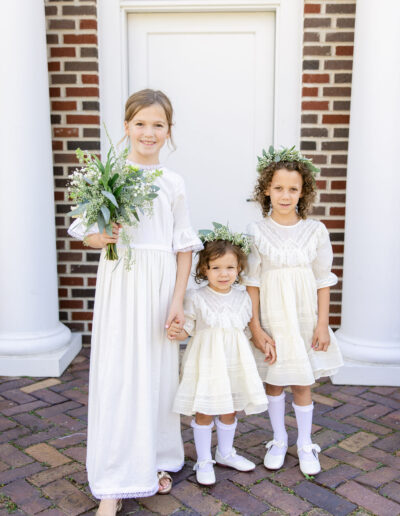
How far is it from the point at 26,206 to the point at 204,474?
2.32 metres

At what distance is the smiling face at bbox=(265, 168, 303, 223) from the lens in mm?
2672

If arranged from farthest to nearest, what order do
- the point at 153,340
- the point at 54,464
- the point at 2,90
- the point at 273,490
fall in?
the point at 2,90, the point at 54,464, the point at 273,490, the point at 153,340

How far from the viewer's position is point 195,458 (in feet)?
9.64

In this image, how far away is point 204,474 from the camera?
8.77 feet

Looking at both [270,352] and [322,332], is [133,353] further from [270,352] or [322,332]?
[322,332]

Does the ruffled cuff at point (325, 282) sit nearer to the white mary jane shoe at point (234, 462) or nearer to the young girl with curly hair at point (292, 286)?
the young girl with curly hair at point (292, 286)

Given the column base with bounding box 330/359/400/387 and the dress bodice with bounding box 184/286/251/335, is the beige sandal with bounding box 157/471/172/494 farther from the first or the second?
the column base with bounding box 330/359/400/387

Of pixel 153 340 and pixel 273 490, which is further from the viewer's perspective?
A: pixel 273 490

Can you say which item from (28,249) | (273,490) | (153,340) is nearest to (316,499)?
(273,490)

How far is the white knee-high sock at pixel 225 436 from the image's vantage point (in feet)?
9.09

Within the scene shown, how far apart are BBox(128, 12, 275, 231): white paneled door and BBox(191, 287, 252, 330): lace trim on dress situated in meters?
1.94

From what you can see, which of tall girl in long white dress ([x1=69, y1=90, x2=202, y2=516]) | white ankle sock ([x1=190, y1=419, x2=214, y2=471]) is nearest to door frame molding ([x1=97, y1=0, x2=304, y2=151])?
tall girl in long white dress ([x1=69, y1=90, x2=202, y2=516])

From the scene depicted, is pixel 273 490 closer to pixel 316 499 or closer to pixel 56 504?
A: pixel 316 499

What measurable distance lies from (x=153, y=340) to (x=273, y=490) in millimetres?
966
